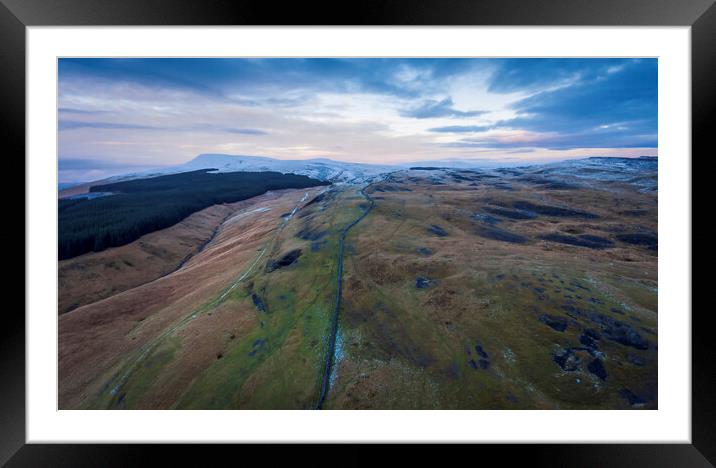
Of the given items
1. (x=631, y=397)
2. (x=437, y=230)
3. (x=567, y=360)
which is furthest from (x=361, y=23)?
(x=437, y=230)

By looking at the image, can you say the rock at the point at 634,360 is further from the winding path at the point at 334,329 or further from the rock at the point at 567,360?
the winding path at the point at 334,329

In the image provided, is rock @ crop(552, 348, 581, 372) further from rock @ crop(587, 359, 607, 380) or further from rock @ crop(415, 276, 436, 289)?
rock @ crop(415, 276, 436, 289)

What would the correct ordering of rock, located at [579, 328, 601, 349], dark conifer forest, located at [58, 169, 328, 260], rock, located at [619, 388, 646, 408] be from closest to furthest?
1. rock, located at [619, 388, 646, 408]
2. rock, located at [579, 328, 601, 349]
3. dark conifer forest, located at [58, 169, 328, 260]

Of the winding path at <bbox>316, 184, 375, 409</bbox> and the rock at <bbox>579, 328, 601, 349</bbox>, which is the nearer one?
the winding path at <bbox>316, 184, 375, 409</bbox>

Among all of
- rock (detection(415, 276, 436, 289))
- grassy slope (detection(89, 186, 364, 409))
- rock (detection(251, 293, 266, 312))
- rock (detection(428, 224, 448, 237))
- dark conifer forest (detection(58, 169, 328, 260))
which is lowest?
grassy slope (detection(89, 186, 364, 409))

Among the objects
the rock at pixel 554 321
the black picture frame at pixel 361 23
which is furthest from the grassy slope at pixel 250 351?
the rock at pixel 554 321

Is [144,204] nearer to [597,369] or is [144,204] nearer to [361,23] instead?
[361,23]

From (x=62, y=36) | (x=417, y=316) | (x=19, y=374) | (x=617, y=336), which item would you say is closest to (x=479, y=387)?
(x=417, y=316)

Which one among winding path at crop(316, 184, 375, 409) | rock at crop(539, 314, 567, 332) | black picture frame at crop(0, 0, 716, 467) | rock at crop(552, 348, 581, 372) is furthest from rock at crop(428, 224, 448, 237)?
black picture frame at crop(0, 0, 716, 467)
